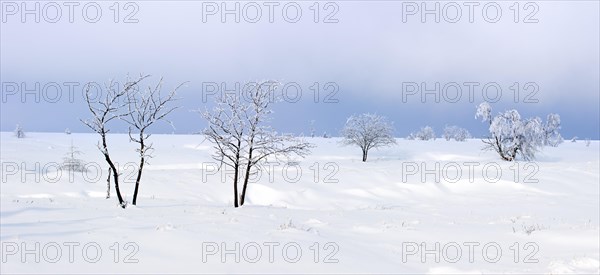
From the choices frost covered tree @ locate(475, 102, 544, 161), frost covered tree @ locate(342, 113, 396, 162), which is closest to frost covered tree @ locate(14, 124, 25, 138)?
frost covered tree @ locate(342, 113, 396, 162)

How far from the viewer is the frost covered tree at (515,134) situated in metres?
53.0

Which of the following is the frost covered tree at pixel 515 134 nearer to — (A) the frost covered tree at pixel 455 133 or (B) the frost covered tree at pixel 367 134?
(B) the frost covered tree at pixel 367 134

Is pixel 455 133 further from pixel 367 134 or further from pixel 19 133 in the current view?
pixel 19 133

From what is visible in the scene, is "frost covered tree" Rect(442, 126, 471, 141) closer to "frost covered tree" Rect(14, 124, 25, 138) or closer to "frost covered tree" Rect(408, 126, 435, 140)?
"frost covered tree" Rect(408, 126, 435, 140)

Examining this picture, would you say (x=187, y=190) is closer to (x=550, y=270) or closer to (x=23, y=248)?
(x=23, y=248)

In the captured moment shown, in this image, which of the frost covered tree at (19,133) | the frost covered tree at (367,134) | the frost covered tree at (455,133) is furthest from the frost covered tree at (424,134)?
the frost covered tree at (19,133)

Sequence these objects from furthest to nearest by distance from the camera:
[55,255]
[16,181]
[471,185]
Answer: [471,185] < [16,181] < [55,255]

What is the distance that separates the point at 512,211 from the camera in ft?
72.6

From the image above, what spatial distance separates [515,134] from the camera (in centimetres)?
5309

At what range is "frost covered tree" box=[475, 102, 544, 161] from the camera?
53031 millimetres

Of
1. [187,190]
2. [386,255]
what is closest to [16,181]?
[187,190]

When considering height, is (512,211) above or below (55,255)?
below

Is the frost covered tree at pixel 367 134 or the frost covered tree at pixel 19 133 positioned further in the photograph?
the frost covered tree at pixel 19 133

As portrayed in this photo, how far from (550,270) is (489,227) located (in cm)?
556
